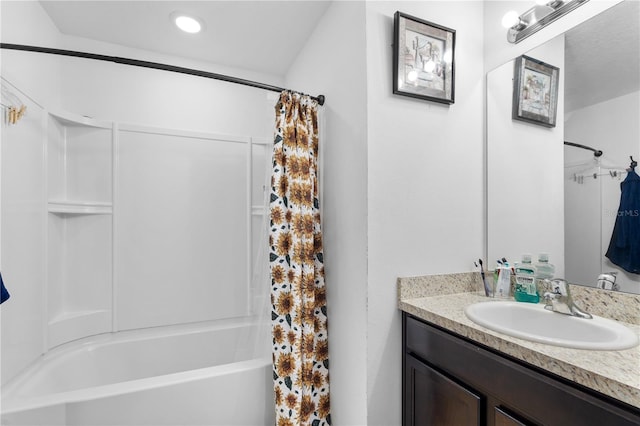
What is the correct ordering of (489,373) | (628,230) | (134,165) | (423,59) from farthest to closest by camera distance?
(134,165)
(423,59)
(628,230)
(489,373)

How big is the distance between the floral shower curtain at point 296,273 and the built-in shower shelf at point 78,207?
1251mm

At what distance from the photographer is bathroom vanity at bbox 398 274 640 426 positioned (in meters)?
0.69

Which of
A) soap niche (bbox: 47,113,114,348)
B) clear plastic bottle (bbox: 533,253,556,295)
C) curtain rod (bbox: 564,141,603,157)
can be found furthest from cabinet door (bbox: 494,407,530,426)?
soap niche (bbox: 47,113,114,348)

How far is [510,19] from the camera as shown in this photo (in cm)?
141

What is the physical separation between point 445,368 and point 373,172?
0.80 m

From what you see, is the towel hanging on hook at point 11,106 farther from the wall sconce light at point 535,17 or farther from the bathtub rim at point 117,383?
the wall sconce light at point 535,17

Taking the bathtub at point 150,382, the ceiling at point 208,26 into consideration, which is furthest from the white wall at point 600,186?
the bathtub at point 150,382

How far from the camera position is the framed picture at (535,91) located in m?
1.31

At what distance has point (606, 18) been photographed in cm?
A: 111

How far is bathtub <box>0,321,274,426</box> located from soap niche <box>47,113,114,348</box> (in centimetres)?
19

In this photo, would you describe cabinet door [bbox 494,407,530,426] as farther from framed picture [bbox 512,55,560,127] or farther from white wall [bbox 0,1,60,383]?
white wall [bbox 0,1,60,383]

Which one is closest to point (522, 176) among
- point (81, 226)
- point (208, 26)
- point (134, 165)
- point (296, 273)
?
point (296, 273)

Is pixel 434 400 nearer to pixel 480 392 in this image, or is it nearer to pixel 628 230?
pixel 480 392

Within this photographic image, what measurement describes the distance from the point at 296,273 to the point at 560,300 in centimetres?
107
